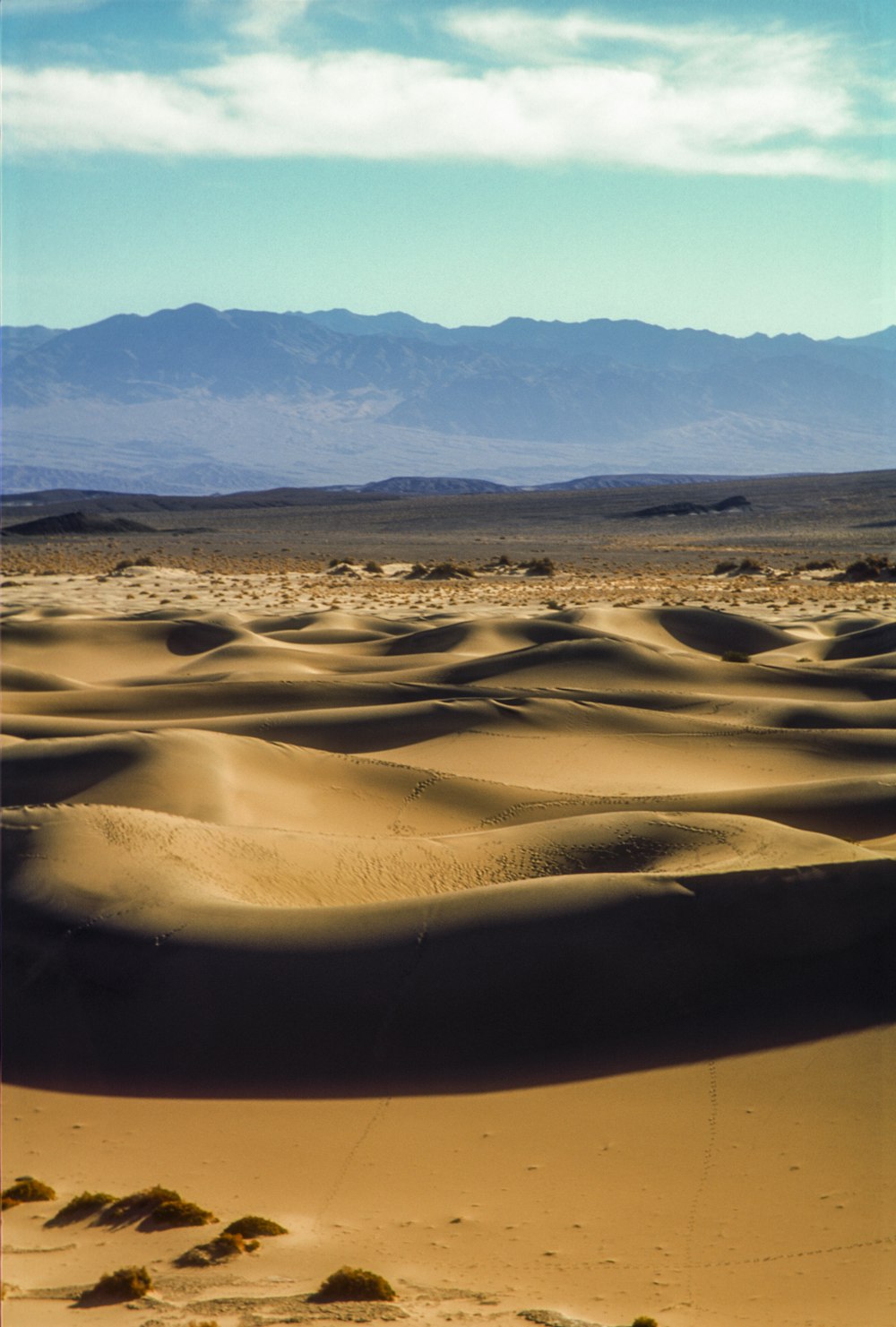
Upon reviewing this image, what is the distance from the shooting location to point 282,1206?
18.0 ft

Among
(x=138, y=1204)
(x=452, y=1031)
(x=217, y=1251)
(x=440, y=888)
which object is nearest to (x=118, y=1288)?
(x=217, y=1251)

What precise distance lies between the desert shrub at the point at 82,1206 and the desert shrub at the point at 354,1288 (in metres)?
1.20

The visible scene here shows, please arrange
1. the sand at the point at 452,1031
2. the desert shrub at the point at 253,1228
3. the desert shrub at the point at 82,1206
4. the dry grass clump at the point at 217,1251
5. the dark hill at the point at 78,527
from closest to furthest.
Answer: the dry grass clump at the point at 217,1251
the sand at the point at 452,1031
the desert shrub at the point at 253,1228
the desert shrub at the point at 82,1206
the dark hill at the point at 78,527

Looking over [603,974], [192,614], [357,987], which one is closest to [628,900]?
[603,974]

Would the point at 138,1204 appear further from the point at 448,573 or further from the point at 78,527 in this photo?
the point at 78,527

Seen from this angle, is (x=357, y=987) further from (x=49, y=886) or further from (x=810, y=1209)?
(x=810, y=1209)

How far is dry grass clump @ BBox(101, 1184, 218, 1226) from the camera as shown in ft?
17.2

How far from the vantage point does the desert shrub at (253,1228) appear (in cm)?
509

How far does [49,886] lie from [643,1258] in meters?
4.30

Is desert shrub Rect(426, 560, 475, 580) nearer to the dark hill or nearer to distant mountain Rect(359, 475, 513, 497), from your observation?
the dark hill

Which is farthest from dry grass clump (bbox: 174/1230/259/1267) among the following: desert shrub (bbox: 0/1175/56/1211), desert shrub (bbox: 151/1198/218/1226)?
desert shrub (bbox: 0/1175/56/1211)

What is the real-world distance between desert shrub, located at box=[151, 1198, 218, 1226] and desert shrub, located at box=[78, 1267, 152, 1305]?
1.76 ft

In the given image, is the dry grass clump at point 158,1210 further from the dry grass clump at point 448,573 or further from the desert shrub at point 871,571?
the desert shrub at point 871,571

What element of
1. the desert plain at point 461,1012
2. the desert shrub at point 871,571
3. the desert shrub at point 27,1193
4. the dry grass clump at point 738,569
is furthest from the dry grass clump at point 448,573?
the desert shrub at point 27,1193
